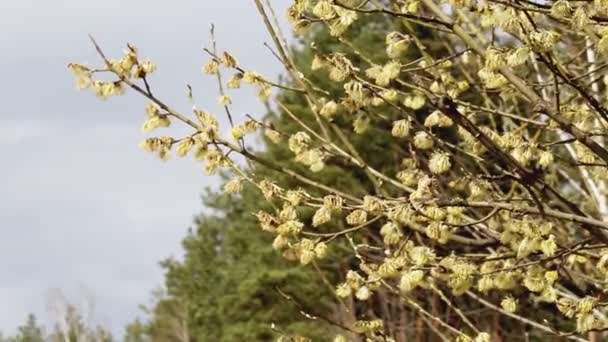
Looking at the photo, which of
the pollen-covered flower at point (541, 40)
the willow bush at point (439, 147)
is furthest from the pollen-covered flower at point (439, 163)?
the pollen-covered flower at point (541, 40)

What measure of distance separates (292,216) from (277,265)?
63.2ft

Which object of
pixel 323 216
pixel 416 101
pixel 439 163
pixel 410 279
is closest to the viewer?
pixel 439 163

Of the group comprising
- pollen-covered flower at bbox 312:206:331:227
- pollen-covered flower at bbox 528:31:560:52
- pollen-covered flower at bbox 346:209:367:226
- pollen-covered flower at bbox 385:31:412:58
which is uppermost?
pollen-covered flower at bbox 385:31:412:58

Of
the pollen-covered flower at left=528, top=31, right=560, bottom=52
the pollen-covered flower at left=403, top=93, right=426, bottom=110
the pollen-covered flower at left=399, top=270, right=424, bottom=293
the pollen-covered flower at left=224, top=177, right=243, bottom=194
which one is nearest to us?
the pollen-covered flower at left=528, top=31, right=560, bottom=52

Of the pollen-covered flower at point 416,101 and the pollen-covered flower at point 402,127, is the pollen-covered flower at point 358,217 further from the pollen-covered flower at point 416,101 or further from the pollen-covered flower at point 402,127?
the pollen-covered flower at point 416,101

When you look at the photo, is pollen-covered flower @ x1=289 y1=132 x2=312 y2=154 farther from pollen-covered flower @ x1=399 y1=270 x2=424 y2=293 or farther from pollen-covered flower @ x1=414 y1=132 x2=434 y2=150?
pollen-covered flower @ x1=399 y1=270 x2=424 y2=293

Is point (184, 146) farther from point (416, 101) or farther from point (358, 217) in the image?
point (416, 101)

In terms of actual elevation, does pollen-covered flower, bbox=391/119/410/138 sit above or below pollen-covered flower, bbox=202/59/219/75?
below

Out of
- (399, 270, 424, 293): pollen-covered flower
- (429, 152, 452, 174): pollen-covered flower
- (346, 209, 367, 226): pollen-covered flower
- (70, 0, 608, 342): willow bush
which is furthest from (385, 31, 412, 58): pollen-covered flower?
(399, 270, 424, 293): pollen-covered flower

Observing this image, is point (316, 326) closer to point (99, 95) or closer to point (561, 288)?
point (561, 288)

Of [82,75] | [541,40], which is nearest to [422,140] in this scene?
[541,40]

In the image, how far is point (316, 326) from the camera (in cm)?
2088

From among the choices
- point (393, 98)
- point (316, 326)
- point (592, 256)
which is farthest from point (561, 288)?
point (316, 326)

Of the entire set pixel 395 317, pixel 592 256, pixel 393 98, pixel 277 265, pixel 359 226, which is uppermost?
pixel 277 265
